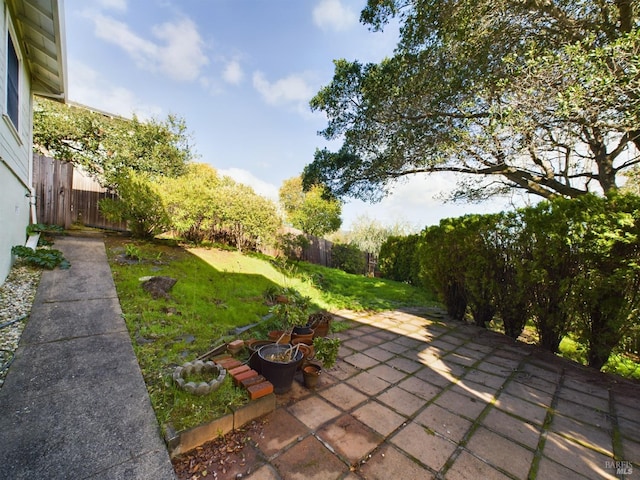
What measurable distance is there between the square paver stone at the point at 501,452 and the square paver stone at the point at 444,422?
8cm

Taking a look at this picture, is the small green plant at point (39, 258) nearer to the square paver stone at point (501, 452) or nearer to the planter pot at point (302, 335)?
the planter pot at point (302, 335)

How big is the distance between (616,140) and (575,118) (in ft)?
5.76

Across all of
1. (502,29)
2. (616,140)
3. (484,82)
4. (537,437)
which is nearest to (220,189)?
(484,82)

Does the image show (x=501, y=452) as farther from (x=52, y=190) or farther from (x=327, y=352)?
(x=52, y=190)

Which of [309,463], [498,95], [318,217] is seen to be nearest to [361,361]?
[309,463]

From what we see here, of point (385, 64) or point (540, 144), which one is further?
point (385, 64)

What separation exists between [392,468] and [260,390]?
3.31 ft

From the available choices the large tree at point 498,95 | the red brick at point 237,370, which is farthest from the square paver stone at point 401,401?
the large tree at point 498,95

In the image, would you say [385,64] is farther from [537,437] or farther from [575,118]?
[537,437]

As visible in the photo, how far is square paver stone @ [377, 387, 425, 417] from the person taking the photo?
2.23 meters

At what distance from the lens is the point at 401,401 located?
2.36 m

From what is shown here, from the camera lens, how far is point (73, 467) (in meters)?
1.35

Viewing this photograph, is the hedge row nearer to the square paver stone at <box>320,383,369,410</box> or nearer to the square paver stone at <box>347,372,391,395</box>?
the square paver stone at <box>347,372,391,395</box>

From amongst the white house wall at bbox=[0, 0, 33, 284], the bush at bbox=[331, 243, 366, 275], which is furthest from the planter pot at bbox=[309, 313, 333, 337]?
the bush at bbox=[331, 243, 366, 275]
